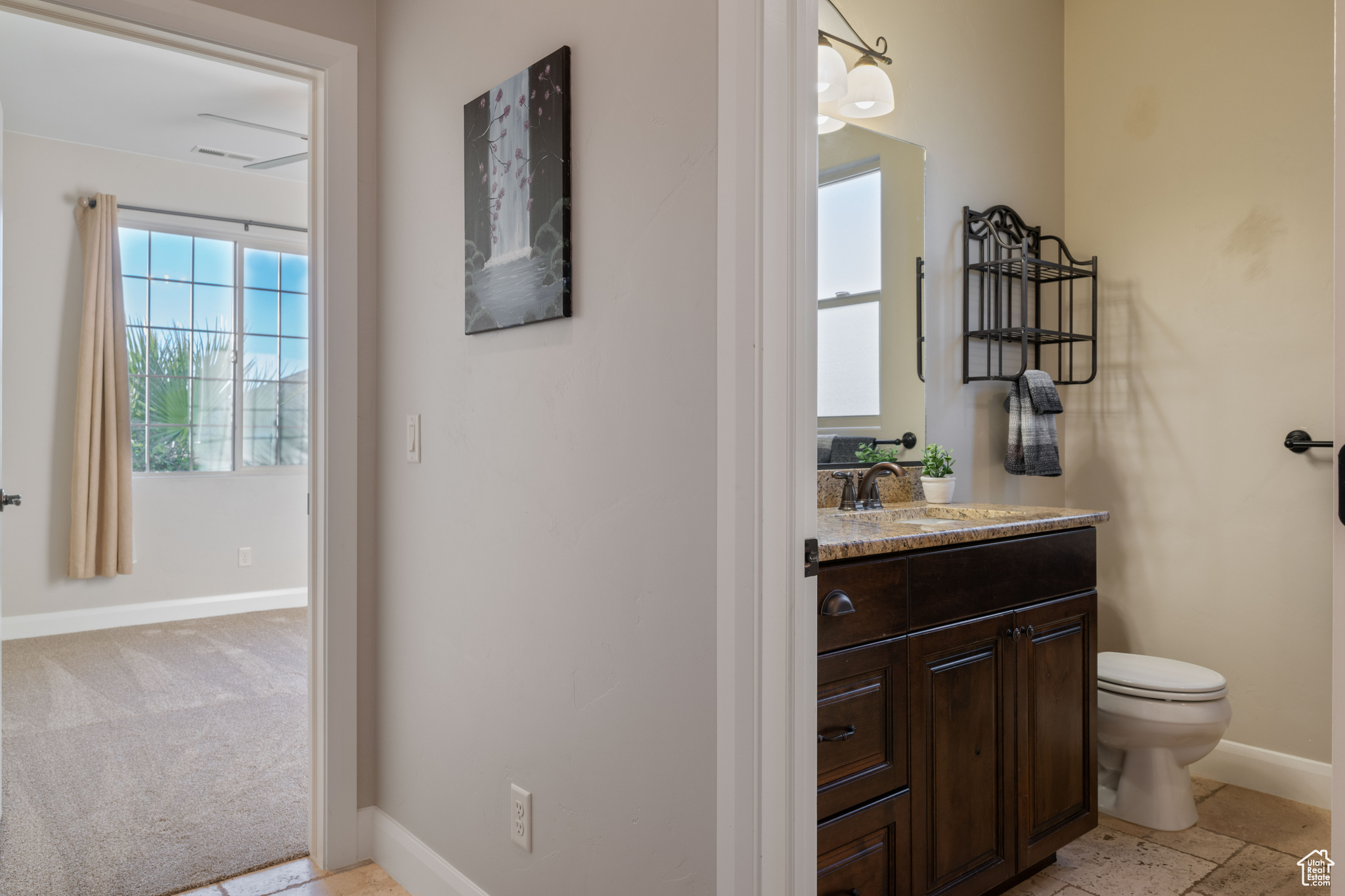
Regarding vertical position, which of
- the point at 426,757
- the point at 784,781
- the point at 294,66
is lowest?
the point at 426,757

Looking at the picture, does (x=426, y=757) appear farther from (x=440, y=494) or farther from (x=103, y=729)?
(x=103, y=729)

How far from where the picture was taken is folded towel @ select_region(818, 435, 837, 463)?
232 cm

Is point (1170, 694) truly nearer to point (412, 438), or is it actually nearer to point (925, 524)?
point (925, 524)

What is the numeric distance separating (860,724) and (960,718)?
333mm

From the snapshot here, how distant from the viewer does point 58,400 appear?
437 centimetres

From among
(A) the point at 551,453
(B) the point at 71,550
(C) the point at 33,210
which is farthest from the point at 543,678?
(C) the point at 33,210

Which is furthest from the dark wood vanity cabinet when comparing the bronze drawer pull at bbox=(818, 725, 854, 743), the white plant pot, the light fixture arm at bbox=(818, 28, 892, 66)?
the light fixture arm at bbox=(818, 28, 892, 66)

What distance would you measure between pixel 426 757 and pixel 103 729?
6.15 ft

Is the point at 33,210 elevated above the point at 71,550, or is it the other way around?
the point at 33,210

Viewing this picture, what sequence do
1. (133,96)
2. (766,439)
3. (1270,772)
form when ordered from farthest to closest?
(133,96), (1270,772), (766,439)

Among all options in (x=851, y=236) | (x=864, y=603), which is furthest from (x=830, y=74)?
(x=864, y=603)

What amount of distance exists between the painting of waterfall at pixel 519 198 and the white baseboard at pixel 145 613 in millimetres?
3313

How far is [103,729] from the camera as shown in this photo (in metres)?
2.99

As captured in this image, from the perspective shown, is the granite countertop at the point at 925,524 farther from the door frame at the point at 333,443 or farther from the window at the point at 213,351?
the window at the point at 213,351
